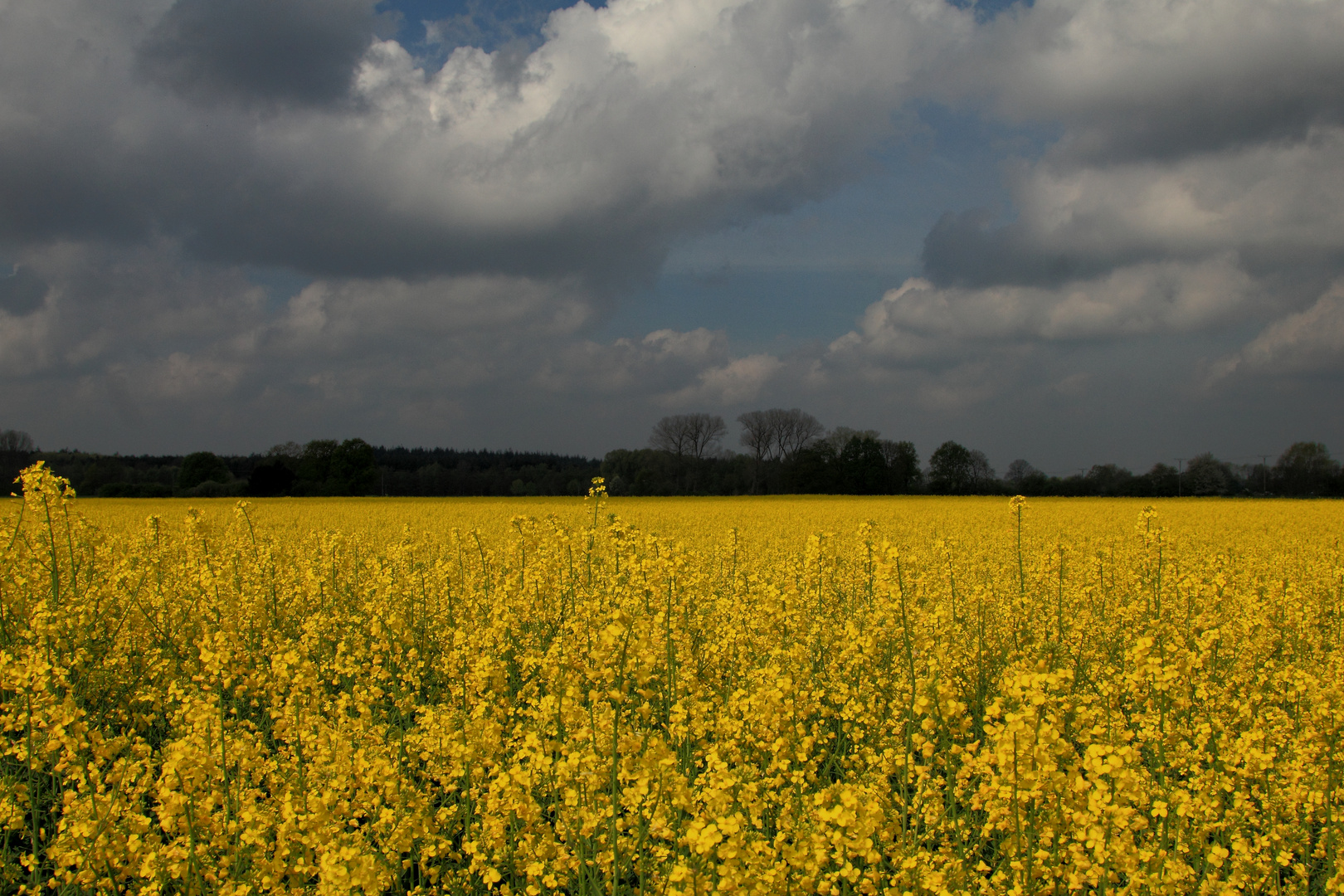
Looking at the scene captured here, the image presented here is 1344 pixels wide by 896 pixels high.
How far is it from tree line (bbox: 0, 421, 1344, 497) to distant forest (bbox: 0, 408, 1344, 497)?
0.10m

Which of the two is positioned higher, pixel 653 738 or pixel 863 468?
pixel 863 468

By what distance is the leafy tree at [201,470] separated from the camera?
5772cm

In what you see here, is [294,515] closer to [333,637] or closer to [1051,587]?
[333,637]

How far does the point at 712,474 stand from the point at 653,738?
5834 cm

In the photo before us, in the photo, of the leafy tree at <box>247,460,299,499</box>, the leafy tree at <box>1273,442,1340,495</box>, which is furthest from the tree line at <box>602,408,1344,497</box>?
the leafy tree at <box>247,460,299,499</box>

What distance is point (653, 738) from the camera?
3.27m

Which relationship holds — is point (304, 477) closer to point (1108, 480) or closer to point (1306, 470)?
point (1108, 480)

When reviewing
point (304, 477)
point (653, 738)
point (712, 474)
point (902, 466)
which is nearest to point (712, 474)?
point (712, 474)

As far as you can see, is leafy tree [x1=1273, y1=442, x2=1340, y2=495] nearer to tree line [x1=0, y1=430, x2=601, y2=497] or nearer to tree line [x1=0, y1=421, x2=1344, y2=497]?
tree line [x1=0, y1=421, x2=1344, y2=497]

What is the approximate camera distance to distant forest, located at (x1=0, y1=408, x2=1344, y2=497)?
54969 millimetres

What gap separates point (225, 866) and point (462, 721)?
115 cm

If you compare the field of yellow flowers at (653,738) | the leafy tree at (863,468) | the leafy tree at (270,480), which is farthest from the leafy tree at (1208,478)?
the leafy tree at (270,480)

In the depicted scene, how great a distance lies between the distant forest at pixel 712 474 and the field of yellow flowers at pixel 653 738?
46.8 meters

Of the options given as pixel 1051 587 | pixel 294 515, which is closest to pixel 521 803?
pixel 1051 587
